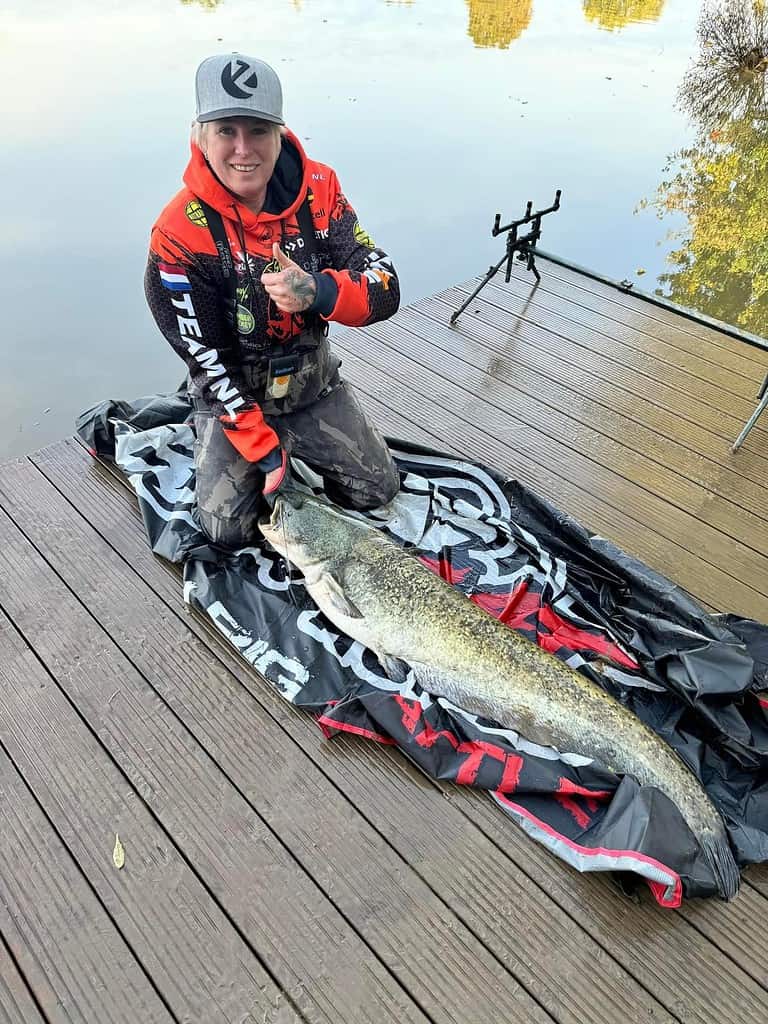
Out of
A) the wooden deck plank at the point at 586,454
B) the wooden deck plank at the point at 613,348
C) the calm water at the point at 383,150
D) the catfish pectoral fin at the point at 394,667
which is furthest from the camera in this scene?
the calm water at the point at 383,150

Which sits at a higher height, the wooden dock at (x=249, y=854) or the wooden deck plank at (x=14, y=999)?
the wooden dock at (x=249, y=854)

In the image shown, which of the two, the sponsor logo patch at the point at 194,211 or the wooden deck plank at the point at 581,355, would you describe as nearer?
the sponsor logo patch at the point at 194,211

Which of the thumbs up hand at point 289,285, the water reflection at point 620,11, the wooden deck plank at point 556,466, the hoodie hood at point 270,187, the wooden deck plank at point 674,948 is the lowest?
the wooden deck plank at point 674,948

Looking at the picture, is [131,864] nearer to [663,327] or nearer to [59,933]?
[59,933]

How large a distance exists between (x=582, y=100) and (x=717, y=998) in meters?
11.3

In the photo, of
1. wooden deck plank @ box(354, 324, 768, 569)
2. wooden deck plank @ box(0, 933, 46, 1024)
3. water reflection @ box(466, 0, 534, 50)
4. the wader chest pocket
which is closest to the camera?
wooden deck plank @ box(0, 933, 46, 1024)

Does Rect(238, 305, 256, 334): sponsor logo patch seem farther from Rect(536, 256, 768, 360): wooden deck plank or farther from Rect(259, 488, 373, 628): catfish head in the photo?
Rect(536, 256, 768, 360): wooden deck plank

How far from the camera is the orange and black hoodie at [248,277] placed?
2492mm

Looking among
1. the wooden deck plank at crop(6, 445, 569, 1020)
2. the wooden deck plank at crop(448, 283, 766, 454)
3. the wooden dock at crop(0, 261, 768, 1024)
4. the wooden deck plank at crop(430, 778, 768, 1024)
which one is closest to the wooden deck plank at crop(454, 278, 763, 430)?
the wooden deck plank at crop(448, 283, 766, 454)

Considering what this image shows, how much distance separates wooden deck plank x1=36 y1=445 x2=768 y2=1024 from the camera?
1860 millimetres

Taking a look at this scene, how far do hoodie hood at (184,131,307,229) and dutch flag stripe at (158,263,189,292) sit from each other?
253mm

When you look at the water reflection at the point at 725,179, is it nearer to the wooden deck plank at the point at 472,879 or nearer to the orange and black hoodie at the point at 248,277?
the orange and black hoodie at the point at 248,277

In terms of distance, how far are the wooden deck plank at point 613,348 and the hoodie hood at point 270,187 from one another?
6.72 ft

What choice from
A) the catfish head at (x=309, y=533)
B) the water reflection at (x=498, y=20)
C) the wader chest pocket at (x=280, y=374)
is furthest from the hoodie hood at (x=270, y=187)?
the water reflection at (x=498, y=20)
